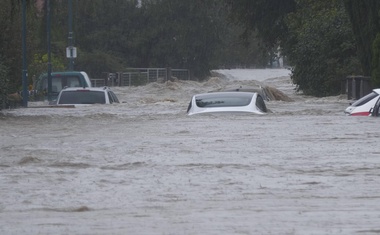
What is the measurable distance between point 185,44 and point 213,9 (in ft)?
10.9

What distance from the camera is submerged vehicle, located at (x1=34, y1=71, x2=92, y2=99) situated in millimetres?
30641

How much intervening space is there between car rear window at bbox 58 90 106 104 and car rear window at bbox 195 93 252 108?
6182 millimetres

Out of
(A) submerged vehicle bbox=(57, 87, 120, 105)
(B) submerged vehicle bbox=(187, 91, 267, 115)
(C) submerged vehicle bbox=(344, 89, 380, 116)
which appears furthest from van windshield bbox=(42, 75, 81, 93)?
(C) submerged vehicle bbox=(344, 89, 380, 116)

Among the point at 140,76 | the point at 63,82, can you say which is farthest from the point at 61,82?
the point at 140,76

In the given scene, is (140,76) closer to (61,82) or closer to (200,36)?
(200,36)

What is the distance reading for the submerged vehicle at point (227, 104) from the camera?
19.1 m

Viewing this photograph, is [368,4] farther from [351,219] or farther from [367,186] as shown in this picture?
[351,219]

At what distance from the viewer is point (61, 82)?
3200 cm

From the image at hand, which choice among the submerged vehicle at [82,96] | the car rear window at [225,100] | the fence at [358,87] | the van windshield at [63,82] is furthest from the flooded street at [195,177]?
the van windshield at [63,82]

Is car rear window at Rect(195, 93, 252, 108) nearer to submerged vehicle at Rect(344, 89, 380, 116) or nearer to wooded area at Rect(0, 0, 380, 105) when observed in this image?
submerged vehicle at Rect(344, 89, 380, 116)

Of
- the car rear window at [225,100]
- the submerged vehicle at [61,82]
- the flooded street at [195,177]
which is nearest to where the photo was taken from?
the flooded street at [195,177]

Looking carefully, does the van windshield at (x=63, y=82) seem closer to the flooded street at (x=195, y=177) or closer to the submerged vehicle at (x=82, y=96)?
the submerged vehicle at (x=82, y=96)

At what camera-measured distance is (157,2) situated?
2628 inches

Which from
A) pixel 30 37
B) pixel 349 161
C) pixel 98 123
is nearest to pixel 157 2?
pixel 30 37
